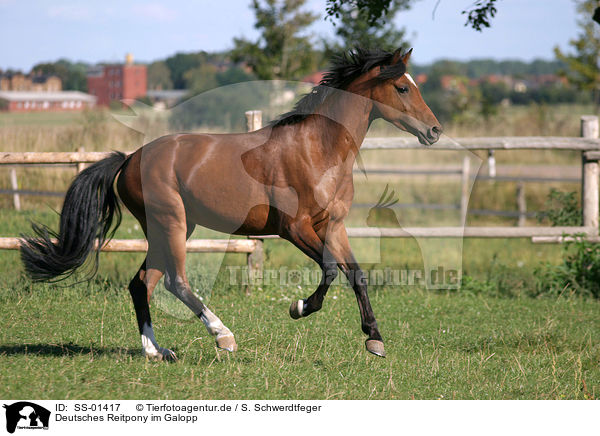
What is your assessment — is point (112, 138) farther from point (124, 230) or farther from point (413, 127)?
point (413, 127)

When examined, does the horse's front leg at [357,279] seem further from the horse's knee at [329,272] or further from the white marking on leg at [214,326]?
the white marking on leg at [214,326]

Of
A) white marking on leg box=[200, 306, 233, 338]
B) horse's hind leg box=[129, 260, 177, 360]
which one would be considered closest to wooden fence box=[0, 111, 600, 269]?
horse's hind leg box=[129, 260, 177, 360]

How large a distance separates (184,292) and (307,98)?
1.65 meters

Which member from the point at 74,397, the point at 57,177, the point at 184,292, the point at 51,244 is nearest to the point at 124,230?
the point at 57,177

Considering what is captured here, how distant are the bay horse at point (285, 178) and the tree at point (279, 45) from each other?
12426 mm

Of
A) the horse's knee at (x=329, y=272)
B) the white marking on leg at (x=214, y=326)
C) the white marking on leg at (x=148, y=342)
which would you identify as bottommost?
the white marking on leg at (x=148, y=342)

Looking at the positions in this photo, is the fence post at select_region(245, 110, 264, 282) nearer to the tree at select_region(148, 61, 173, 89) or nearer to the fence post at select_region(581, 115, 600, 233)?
the fence post at select_region(581, 115, 600, 233)

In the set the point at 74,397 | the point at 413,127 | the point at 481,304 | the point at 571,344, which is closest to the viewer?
the point at 74,397

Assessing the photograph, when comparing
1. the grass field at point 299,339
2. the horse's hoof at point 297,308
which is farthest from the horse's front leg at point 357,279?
the horse's hoof at point 297,308

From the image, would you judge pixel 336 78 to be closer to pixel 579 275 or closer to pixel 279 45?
pixel 579 275

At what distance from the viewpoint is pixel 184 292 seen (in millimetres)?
4469

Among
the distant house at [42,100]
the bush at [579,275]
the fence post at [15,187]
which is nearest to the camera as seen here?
the bush at [579,275]

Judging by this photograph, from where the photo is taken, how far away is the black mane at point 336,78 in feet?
14.9
